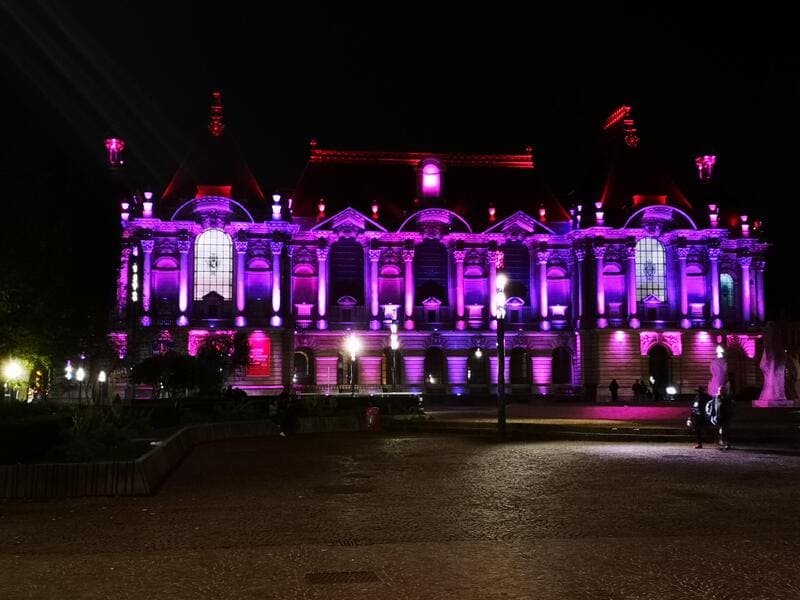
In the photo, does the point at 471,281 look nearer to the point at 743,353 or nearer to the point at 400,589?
the point at 743,353

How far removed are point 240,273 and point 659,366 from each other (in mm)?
32482

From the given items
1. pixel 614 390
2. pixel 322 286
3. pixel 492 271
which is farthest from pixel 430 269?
pixel 614 390

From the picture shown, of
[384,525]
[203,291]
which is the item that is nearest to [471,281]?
[203,291]

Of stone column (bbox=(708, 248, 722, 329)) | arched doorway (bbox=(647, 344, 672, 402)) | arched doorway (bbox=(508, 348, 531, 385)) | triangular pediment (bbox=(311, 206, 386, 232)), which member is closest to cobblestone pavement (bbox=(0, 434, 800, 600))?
triangular pediment (bbox=(311, 206, 386, 232))

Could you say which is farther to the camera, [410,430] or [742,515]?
[410,430]

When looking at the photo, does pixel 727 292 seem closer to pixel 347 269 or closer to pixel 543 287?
pixel 543 287

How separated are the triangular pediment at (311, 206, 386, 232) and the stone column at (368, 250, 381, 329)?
220 centimetres

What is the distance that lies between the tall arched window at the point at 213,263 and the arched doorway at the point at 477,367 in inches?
736

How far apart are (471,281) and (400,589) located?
200 ft

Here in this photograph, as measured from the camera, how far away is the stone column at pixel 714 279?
6819cm

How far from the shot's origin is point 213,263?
64.2m

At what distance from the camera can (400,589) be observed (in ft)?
27.5

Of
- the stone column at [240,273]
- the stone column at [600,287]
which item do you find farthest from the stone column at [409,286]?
the stone column at [600,287]

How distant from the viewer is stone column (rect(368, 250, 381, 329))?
66.6 meters
